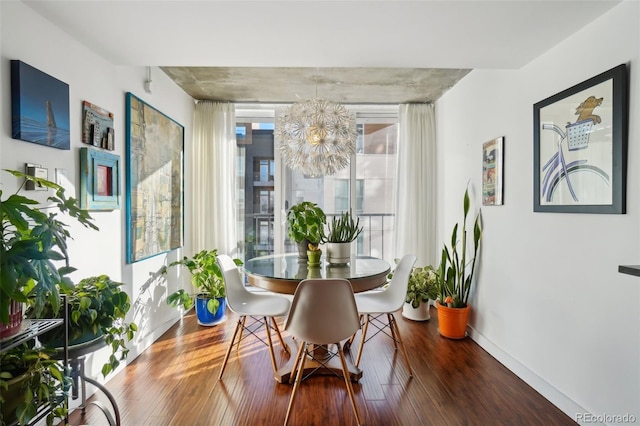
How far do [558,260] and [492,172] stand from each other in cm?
96

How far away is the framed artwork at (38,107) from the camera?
153 cm

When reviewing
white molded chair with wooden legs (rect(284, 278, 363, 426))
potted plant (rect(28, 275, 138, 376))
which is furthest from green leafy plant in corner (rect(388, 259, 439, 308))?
potted plant (rect(28, 275, 138, 376))

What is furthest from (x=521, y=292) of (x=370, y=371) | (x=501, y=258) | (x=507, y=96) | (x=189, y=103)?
(x=189, y=103)

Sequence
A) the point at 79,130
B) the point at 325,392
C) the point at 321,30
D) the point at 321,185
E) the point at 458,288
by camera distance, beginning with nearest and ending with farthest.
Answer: the point at 321,30, the point at 79,130, the point at 325,392, the point at 458,288, the point at 321,185

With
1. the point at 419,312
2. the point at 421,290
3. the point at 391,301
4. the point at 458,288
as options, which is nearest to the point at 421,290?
the point at 421,290

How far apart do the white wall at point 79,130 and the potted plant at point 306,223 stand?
134cm

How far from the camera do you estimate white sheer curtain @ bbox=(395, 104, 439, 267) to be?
3998 millimetres

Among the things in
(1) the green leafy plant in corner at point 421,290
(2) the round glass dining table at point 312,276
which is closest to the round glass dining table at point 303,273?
(2) the round glass dining table at point 312,276

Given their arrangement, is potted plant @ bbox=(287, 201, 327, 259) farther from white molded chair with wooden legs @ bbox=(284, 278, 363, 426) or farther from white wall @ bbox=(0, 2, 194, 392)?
white wall @ bbox=(0, 2, 194, 392)

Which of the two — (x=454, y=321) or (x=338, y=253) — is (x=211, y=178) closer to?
(x=338, y=253)

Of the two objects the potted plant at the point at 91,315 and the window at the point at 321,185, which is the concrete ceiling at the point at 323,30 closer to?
the potted plant at the point at 91,315

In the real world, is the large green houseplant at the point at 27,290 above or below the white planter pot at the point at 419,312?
above

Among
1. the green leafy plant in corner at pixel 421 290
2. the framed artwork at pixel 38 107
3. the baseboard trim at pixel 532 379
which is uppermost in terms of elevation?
the framed artwork at pixel 38 107

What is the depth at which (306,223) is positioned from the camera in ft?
8.09
